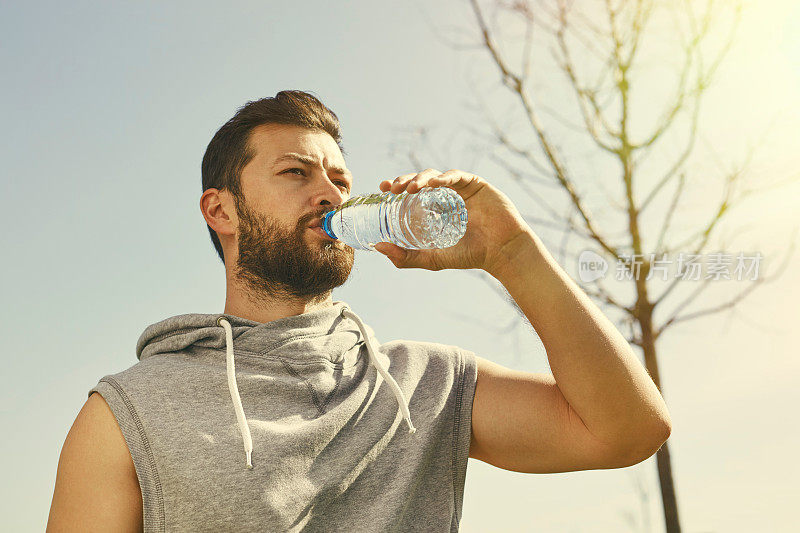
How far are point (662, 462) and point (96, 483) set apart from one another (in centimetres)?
213

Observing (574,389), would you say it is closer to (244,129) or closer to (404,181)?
(404,181)

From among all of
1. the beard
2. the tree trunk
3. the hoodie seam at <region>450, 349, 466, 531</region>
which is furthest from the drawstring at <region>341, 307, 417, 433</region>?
the tree trunk

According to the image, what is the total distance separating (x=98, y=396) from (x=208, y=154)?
3.41 ft

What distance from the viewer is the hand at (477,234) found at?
1.73m

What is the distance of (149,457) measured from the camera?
5.07 feet

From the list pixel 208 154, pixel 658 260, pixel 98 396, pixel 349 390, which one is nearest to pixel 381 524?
pixel 349 390

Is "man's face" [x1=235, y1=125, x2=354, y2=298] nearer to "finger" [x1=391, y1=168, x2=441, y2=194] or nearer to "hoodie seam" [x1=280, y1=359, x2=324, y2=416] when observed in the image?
"hoodie seam" [x1=280, y1=359, x2=324, y2=416]

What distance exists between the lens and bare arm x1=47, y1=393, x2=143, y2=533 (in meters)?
1.50

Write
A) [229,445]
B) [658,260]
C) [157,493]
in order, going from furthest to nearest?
[658,260] < [229,445] < [157,493]

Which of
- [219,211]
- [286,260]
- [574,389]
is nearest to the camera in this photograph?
[574,389]

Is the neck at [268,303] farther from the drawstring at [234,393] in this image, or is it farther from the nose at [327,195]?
the nose at [327,195]

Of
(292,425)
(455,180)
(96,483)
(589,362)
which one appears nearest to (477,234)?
(455,180)

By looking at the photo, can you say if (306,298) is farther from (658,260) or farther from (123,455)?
(658,260)

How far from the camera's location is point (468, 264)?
69.9 inches
